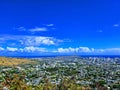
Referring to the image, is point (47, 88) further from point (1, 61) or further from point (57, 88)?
point (1, 61)

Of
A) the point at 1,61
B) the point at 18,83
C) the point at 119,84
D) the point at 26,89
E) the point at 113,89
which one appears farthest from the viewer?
the point at 1,61

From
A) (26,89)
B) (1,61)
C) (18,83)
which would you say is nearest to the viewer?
(26,89)

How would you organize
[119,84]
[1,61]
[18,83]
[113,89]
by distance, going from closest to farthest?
1. [18,83]
2. [113,89]
3. [119,84]
4. [1,61]

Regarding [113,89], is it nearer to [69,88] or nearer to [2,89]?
[69,88]

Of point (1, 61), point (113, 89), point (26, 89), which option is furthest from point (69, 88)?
point (1, 61)

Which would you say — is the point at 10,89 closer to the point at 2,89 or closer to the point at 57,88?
the point at 2,89

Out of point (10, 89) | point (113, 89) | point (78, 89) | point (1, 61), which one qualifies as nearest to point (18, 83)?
point (10, 89)

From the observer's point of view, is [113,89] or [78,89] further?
[113,89]

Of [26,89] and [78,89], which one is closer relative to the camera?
[26,89]
